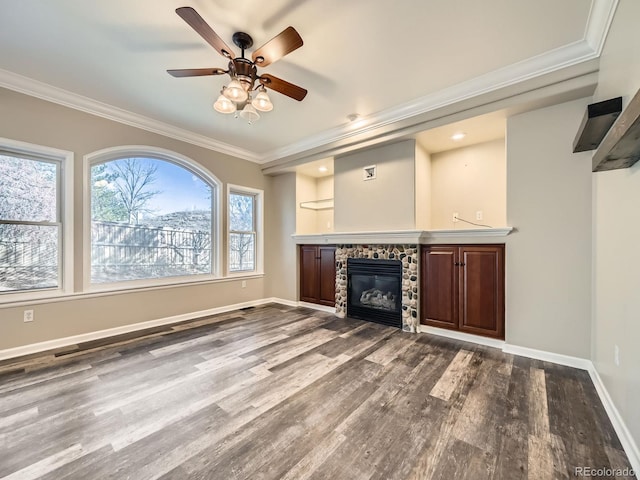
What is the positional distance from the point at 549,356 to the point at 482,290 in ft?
2.82

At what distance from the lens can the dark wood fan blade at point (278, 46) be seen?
1.89 metres

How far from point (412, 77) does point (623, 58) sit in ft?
5.12

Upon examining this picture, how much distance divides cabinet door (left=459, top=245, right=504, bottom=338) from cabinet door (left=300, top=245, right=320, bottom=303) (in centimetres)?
248

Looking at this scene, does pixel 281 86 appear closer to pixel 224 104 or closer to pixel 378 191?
pixel 224 104

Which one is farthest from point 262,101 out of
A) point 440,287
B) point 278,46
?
point 440,287

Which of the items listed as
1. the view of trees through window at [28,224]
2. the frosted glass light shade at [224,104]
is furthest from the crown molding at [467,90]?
the view of trees through window at [28,224]

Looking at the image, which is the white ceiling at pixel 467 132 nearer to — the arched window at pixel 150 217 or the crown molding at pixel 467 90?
the crown molding at pixel 467 90

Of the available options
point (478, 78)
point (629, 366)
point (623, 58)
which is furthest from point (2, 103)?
point (629, 366)

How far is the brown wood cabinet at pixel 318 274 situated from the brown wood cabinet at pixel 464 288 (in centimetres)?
161

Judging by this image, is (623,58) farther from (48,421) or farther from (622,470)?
(48,421)

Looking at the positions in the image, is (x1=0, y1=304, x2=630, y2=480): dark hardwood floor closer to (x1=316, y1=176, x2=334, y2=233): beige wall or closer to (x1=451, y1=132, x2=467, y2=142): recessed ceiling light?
(x1=451, y1=132, x2=467, y2=142): recessed ceiling light

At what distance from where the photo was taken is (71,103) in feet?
10.6

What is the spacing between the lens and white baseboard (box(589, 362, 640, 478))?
1447mm
